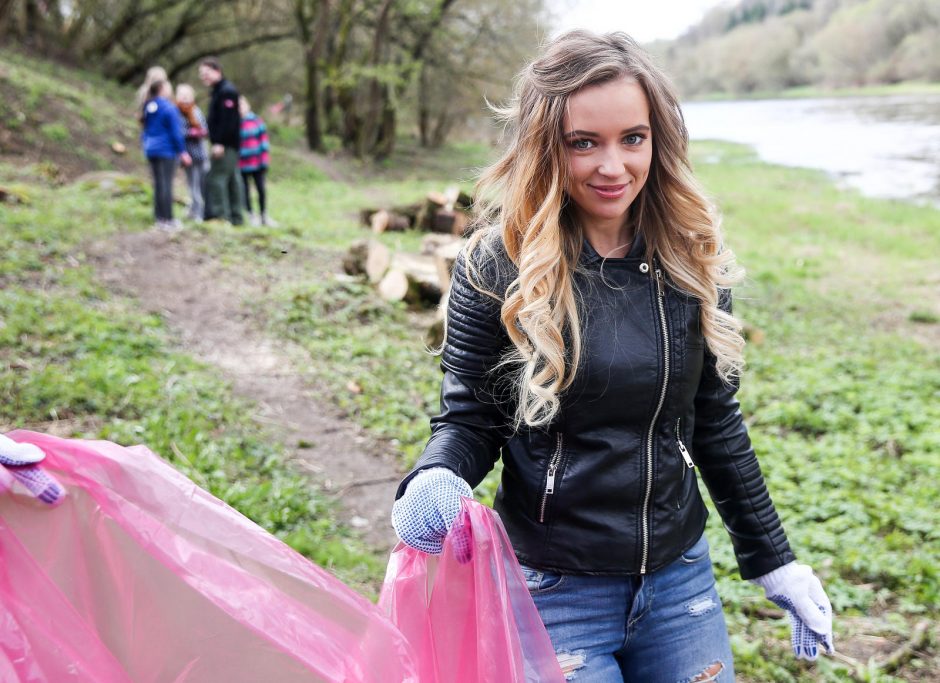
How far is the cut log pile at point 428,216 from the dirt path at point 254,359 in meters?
3.58

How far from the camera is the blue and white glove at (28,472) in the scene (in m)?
Result: 1.63

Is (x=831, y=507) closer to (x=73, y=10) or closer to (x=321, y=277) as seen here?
(x=321, y=277)

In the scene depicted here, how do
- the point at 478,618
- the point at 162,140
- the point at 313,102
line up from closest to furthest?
the point at 478,618
the point at 162,140
the point at 313,102

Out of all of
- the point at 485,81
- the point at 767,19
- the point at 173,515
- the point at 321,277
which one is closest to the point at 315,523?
the point at 173,515

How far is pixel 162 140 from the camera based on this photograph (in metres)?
8.59

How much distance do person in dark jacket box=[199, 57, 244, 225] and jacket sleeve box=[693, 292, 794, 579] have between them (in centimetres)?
798

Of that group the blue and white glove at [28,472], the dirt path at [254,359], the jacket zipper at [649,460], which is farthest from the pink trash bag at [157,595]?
the dirt path at [254,359]

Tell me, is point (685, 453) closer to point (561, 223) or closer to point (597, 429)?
point (597, 429)

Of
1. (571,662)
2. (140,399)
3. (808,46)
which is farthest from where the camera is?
A: (808,46)

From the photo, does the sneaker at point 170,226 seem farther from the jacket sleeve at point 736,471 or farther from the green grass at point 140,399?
the jacket sleeve at point 736,471

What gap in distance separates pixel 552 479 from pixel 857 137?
32499 mm

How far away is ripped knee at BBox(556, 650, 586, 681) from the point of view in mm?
1641

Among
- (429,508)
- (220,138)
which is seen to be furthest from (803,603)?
(220,138)

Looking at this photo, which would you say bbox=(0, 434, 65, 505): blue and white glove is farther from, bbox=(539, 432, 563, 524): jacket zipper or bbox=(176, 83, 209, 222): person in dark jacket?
bbox=(176, 83, 209, 222): person in dark jacket
